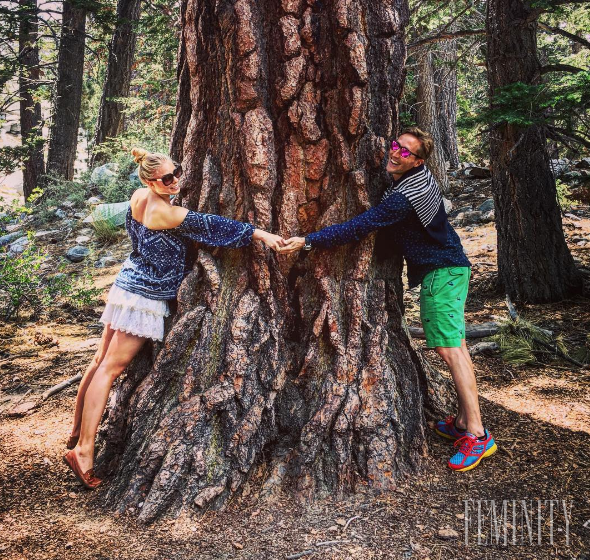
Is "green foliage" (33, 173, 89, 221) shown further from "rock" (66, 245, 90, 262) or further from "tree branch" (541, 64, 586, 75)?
→ "tree branch" (541, 64, 586, 75)

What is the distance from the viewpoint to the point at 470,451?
3.13 m

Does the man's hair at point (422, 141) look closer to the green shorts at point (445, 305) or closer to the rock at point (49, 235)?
the green shorts at point (445, 305)

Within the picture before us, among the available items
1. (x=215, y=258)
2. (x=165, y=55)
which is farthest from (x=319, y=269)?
(x=165, y=55)

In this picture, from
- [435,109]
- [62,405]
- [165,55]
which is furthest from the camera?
[435,109]

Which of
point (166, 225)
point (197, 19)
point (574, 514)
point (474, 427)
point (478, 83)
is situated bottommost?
point (574, 514)

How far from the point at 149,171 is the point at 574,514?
9.70 feet

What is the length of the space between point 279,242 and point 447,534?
1763mm

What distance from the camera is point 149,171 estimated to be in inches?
125

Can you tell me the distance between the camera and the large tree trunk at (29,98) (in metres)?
10.8

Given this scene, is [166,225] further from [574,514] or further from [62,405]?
[574,514]

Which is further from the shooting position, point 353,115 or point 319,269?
point 319,269

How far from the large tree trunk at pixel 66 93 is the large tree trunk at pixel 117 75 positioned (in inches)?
25.1

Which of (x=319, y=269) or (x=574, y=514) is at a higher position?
(x=319, y=269)

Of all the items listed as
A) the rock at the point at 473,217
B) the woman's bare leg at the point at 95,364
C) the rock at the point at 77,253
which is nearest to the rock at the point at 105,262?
the rock at the point at 77,253
